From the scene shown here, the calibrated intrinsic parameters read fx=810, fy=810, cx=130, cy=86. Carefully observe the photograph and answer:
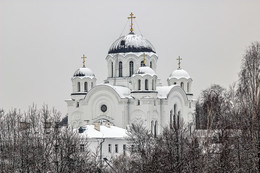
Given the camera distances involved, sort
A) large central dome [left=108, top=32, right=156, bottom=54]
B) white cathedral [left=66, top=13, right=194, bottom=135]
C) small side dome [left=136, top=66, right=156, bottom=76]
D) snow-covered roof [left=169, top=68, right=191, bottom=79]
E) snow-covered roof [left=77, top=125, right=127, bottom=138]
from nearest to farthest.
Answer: snow-covered roof [left=77, top=125, right=127, bottom=138], small side dome [left=136, top=66, right=156, bottom=76], white cathedral [left=66, top=13, right=194, bottom=135], large central dome [left=108, top=32, right=156, bottom=54], snow-covered roof [left=169, top=68, right=191, bottom=79]

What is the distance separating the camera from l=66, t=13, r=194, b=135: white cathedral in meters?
56.7

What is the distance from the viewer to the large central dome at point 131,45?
60.0 meters

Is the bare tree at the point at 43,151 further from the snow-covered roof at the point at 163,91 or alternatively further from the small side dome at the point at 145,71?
the snow-covered roof at the point at 163,91

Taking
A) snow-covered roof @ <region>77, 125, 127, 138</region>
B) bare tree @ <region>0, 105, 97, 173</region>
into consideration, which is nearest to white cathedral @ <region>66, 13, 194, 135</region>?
snow-covered roof @ <region>77, 125, 127, 138</region>

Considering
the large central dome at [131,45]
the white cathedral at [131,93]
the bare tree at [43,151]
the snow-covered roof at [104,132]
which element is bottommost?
the bare tree at [43,151]

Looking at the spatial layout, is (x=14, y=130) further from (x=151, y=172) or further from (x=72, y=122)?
(x=72, y=122)

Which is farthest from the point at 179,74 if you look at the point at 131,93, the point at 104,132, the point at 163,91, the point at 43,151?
the point at 43,151

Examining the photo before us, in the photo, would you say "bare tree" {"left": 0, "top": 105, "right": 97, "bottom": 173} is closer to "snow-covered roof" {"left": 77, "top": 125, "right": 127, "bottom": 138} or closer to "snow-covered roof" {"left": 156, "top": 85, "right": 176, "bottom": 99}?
"snow-covered roof" {"left": 77, "top": 125, "right": 127, "bottom": 138}

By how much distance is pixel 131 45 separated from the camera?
2368 inches

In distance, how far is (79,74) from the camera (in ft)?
197

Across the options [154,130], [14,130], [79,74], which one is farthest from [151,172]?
[79,74]

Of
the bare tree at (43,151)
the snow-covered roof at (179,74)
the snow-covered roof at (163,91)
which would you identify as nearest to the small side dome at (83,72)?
the snow-covered roof at (163,91)

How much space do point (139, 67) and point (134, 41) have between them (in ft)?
9.62

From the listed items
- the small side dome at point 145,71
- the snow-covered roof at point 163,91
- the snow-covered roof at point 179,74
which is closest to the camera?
the small side dome at point 145,71
